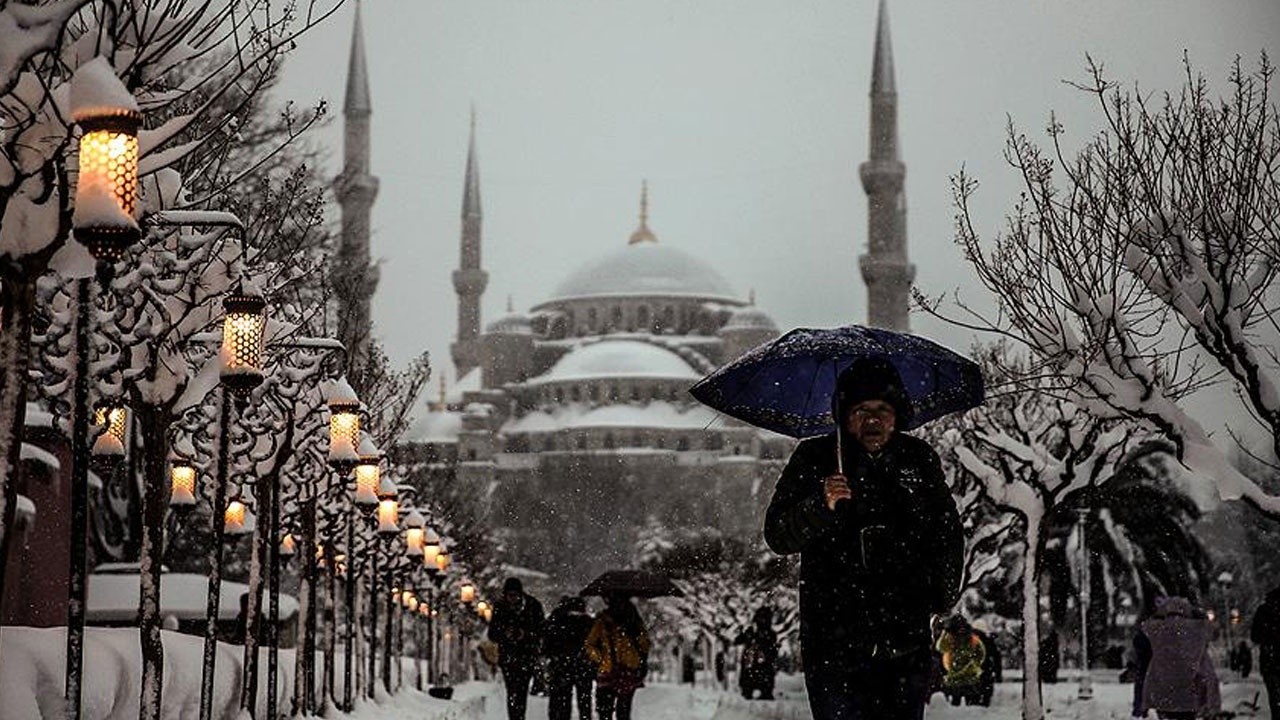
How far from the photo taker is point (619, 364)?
128m

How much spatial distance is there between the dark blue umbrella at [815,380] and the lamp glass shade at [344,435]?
23.6 feet

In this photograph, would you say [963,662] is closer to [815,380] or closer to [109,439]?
[109,439]

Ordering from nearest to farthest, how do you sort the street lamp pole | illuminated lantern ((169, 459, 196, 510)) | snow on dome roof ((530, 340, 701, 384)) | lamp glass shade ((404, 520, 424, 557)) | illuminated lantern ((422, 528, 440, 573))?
illuminated lantern ((169, 459, 196, 510)), the street lamp pole, lamp glass shade ((404, 520, 424, 557)), illuminated lantern ((422, 528, 440, 573)), snow on dome roof ((530, 340, 701, 384))

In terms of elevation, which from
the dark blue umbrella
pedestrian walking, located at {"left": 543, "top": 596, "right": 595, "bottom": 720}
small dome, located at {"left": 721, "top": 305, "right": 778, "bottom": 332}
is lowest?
pedestrian walking, located at {"left": 543, "top": 596, "right": 595, "bottom": 720}

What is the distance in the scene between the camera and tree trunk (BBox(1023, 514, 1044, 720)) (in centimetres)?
1692

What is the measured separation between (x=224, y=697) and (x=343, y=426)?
2494mm

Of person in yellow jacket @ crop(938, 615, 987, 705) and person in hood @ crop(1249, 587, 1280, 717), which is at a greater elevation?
person in hood @ crop(1249, 587, 1280, 717)

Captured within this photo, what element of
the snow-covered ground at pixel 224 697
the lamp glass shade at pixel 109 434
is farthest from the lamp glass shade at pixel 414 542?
the lamp glass shade at pixel 109 434

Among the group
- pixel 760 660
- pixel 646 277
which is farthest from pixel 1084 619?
pixel 646 277

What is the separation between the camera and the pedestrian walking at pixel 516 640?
15.6 metres

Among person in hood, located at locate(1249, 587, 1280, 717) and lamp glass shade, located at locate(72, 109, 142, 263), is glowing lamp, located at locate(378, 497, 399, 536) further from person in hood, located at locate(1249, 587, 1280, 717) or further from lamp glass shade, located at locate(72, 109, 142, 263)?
lamp glass shade, located at locate(72, 109, 142, 263)

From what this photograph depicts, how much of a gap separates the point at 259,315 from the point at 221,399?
2.83m

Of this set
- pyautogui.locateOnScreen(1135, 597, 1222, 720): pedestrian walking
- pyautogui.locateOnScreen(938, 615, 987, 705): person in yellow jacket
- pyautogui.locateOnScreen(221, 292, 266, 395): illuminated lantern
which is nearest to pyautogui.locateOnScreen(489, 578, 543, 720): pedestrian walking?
pyautogui.locateOnScreen(1135, 597, 1222, 720): pedestrian walking

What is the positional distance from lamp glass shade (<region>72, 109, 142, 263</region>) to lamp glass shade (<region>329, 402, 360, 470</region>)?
25.0 ft
